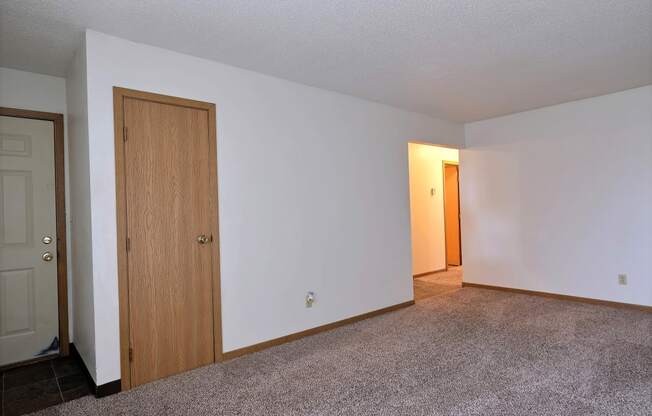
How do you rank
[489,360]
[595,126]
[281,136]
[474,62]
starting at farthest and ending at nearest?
1. [595,126]
2. [281,136]
3. [474,62]
4. [489,360]

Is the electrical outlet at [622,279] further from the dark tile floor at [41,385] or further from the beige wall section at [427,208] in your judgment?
the dark tile floor at [41,385]

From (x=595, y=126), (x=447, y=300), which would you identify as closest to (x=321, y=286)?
(x=447, y=300)

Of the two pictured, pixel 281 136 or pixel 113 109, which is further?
pixel 281 136

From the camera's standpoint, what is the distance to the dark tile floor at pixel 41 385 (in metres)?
2.46

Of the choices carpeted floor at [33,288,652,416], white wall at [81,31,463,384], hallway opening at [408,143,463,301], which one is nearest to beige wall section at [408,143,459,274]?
hallway opening at [408,143,463,301]

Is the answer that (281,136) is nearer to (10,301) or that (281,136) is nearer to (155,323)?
(155,323)

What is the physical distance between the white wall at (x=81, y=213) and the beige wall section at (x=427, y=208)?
460 centimetres

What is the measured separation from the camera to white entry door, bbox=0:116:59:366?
121 inches

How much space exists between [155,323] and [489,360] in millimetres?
2484

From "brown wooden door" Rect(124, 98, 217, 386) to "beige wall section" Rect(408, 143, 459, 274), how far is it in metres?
4.02

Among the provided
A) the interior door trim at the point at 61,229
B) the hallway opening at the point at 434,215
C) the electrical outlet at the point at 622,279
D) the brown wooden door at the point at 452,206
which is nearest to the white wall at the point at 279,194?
the interior door trim at the point at 61,229

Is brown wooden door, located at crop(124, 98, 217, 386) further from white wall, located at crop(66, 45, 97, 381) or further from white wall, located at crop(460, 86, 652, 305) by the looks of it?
white wall, located at crop(460, 86, 652, 305)

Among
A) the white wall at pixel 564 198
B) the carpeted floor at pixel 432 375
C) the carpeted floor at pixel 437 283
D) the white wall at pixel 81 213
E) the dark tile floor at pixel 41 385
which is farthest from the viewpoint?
the carpeted floor at pixel 437 283

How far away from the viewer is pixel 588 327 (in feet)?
11.9
